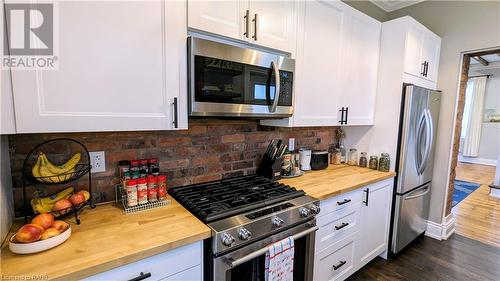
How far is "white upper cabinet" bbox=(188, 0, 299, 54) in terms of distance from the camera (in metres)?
1.30

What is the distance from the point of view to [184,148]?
1645 millimetres

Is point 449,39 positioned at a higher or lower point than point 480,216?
higher

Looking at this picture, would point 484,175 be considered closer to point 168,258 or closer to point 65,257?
point 168,258

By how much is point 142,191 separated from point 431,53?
3.10m

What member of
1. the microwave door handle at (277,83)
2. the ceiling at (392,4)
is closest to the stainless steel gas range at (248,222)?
the microwave door handle at (277,83)

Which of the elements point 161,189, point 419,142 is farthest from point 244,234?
point 419,142

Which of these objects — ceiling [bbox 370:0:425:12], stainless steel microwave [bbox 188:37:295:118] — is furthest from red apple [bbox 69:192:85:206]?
ceiling [bbox 370:0:425:12]

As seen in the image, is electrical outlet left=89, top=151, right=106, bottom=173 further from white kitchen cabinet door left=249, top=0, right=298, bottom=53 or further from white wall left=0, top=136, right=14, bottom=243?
white kitchen cabinet door left=249, top=0, right=298, bottom=53

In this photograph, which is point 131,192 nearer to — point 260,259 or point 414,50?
point 260,259

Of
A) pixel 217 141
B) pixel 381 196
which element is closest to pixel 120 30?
pixel 217 141

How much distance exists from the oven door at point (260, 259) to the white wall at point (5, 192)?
895 millimetres

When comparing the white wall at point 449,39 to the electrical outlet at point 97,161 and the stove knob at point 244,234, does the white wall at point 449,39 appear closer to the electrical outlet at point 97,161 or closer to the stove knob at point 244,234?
the stove knob at point 244,234

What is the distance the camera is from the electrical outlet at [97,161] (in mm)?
1341

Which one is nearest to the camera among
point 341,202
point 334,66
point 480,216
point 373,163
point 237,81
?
point 237,81
